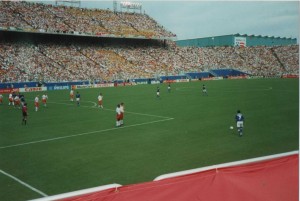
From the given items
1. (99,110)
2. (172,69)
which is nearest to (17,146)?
(99,110)

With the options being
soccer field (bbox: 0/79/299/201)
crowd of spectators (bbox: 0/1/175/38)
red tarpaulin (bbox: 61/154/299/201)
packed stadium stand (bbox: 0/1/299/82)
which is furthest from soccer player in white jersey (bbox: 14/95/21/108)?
red tarpaulin (bbox: 61/154/299/201)

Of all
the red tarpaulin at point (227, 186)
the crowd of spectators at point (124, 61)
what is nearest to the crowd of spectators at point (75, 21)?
the crowd of spectators at point (124, 61)

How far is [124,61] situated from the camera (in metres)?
67.1

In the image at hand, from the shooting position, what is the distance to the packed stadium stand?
54750 mm

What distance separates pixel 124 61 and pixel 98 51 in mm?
5642

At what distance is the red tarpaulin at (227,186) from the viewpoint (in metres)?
4.05

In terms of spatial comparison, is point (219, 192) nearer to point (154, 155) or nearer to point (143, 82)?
point (154, 155)

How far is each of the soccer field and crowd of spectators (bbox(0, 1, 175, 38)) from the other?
37.3 meters

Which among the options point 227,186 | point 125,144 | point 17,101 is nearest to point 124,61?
point 17,101

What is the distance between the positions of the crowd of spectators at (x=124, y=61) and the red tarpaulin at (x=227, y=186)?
49.0 m

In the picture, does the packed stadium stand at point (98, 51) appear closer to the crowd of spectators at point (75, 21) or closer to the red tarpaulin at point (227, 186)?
the crowd of spectators at point (75, 21)

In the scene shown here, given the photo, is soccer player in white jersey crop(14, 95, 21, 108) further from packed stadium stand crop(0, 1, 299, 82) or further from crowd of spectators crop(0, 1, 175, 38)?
crowd of spectators crop(0, 1, 175, 38)

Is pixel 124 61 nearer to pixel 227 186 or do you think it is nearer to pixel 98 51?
pixel 98 51

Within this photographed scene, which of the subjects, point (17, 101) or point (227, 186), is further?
point (17, 101)
